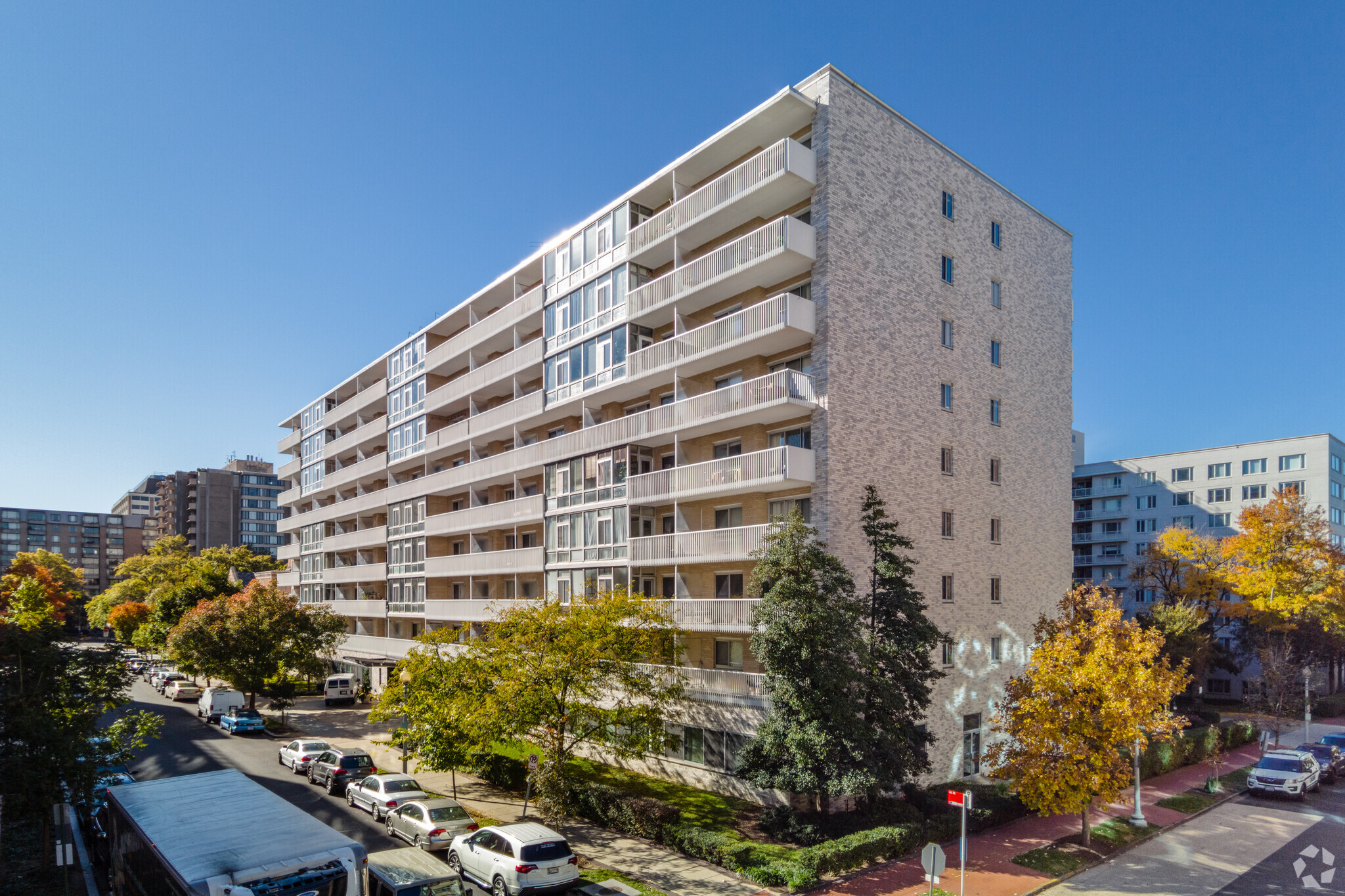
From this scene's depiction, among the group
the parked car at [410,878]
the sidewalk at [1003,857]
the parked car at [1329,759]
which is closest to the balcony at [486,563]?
the parked car at [410,878]

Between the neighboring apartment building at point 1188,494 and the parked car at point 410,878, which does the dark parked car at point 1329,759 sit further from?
the parked car at point 410,878

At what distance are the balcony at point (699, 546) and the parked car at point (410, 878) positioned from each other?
13.0 m

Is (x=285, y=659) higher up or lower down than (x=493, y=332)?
lower down

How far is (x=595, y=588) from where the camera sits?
32.4m

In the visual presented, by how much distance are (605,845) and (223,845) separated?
11.4 m

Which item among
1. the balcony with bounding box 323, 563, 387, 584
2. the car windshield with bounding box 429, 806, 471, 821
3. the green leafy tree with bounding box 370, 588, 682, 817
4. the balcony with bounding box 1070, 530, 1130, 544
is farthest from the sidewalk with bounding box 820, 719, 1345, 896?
the balcony with bounding box 1070, 530, 1130, 544

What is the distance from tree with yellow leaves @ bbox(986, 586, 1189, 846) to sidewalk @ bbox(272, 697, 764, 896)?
30.7ft

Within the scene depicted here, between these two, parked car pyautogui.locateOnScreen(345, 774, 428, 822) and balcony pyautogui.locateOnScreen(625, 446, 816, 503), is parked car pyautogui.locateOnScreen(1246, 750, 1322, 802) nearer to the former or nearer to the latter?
balcony pyautogui.locateOnScreen(625, 446, 816, 503)

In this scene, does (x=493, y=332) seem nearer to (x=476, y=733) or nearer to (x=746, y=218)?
(x=746, y=218)

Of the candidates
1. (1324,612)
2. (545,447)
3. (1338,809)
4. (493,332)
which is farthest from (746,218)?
(1324,612)

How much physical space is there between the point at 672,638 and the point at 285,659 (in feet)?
82.1

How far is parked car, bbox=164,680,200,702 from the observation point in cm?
5244

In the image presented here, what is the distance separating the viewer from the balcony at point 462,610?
3975cm

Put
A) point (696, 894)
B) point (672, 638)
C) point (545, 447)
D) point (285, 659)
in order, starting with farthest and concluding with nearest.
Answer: point (285, 659) → point (545, 447) → point (672, 638) → point (696, 894)
